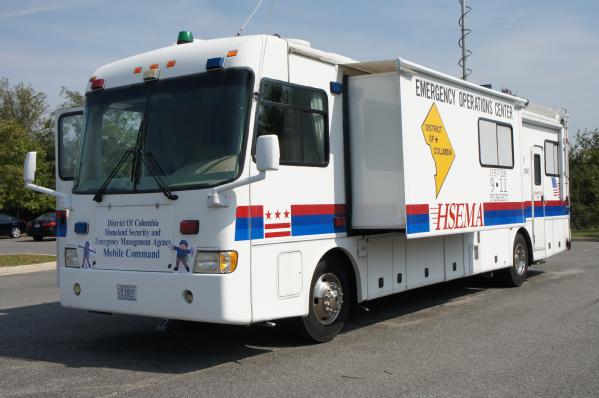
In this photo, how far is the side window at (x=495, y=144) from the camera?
32.6ft

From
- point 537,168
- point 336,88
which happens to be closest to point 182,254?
point 336,88

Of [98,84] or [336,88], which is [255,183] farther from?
[98,84]

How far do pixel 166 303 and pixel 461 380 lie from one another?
2.75 meters

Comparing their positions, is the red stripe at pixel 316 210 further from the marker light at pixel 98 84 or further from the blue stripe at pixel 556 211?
the blue stripe at pixel 556 211

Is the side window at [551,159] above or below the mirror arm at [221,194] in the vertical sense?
above

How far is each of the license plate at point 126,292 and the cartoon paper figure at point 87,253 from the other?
1.73 ft

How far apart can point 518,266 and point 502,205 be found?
183cm

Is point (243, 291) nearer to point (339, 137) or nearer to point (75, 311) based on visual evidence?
point (339, 137)

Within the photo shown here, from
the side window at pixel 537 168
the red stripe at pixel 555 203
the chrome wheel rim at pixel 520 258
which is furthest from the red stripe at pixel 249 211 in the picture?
the red stripe at pixel 555 203

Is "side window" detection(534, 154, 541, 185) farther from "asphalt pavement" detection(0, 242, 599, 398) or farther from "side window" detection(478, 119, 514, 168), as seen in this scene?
"asphalt pavement" detection(0, 242, 599, 398)

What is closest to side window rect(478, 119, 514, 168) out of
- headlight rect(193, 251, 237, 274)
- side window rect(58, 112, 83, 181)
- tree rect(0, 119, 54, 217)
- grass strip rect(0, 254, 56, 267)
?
headlight rect(193, 251, 237, 274)

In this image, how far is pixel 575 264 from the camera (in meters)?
15.2

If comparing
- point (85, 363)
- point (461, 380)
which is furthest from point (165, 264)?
point (461, 380)

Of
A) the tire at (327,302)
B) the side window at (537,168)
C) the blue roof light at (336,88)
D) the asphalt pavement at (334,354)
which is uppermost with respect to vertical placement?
the blue roof light at (336,88)
